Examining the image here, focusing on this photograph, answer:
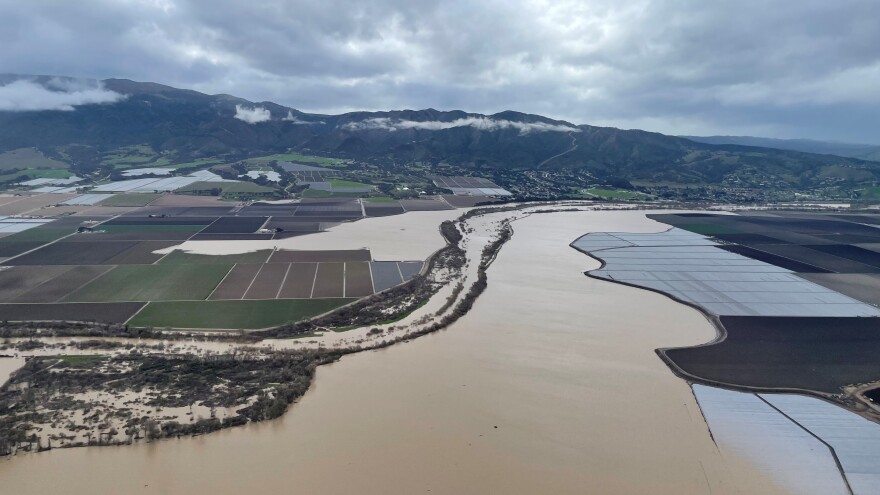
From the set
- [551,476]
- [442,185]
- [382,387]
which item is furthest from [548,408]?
[442,185]

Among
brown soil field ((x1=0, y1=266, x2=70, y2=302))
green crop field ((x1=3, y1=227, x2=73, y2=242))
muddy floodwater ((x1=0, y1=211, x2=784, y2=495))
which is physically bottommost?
muddy floodwater ((x1=0, y1=211, x2=784, y2=495))

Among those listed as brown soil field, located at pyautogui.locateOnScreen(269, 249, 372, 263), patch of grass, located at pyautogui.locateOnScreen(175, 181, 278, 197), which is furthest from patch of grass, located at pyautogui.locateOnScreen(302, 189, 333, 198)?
brown soil field, located at pyautogui.locateOnScreen(269, 249, 372, 263)

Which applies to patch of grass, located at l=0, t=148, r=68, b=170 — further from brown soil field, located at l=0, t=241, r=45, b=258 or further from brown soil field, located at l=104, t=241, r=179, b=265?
brown soil field, located at l=104, t=241, r=179, b=265

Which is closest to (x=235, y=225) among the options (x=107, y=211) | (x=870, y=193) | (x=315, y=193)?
(x=107, y=211)

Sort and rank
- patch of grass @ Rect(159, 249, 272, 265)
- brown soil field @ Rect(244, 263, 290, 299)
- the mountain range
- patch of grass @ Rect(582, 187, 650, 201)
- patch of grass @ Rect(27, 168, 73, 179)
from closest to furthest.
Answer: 1. brown soil field @ Rect(244, 263, 290, 299)
2. patch of grass @ Rect(159, 249, 272, 265)
3. patch of grass @ Rect(582, 187, 650, 201)
4. patch of grass @ Rect(27, 168, 73, 179)
5. the mountain range

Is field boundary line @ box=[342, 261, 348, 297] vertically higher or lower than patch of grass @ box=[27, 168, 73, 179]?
lower

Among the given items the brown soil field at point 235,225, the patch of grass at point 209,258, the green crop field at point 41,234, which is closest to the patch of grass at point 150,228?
the brown soil field at point 235,225

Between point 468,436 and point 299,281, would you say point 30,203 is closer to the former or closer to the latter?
point 299,281
